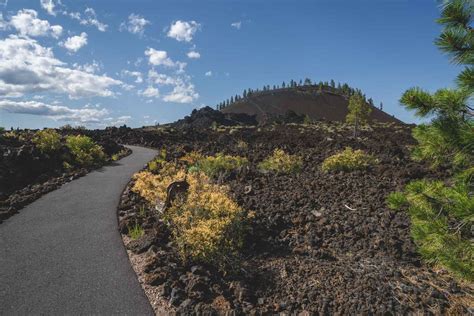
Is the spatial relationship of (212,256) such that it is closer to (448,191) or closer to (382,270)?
(382,270)

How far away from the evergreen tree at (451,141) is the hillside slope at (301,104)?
87417 millimetres

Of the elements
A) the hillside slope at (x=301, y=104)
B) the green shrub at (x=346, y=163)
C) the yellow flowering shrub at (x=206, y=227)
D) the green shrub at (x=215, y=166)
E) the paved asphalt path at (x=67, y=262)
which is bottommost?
the paved asphalt path at (x=67, y=262)

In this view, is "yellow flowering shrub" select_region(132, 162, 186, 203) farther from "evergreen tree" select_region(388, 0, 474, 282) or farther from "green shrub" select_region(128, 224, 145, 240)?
"evergreen tree" select_region(388, 0, 474, 282)

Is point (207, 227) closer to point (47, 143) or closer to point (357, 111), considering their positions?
point (47, 143)

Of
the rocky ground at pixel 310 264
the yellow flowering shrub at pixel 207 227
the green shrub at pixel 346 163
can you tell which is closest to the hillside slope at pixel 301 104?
the green shrub at pixel 346 163

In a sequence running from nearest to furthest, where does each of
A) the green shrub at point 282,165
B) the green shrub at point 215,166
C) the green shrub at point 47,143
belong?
the green shrub at point 282,165 < the green shrub at point 215,166 < the green shrub at point 47,143

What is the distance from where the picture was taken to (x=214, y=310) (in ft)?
16.5

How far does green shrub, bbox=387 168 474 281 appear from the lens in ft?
13.1

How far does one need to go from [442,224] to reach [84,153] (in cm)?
1616

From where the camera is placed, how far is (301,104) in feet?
349

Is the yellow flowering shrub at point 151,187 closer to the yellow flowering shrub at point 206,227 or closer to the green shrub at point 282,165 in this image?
the yellow flowering shrub at point 206,227

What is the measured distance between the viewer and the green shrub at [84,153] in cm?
1664

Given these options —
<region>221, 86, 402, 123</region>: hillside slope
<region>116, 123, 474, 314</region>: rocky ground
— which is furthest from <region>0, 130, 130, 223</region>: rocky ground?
<region>221, 86, 402, 123</region>: hillside slope

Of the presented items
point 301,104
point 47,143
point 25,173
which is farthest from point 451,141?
point 301,104
